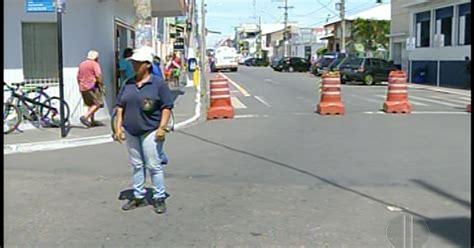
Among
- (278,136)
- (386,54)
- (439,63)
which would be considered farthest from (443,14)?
(278,136)

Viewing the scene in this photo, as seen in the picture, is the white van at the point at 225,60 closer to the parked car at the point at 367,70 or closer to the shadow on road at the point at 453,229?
the parked car at the point at 367,70

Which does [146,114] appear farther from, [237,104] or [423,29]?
[423,29]

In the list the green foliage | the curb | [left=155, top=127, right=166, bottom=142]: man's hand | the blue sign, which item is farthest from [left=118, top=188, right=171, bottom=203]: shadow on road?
the green foliage

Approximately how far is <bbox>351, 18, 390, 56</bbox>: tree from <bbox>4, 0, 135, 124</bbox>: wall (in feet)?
151

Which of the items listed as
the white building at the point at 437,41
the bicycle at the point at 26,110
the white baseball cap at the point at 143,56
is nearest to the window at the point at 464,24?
the white building at the point at 437,41

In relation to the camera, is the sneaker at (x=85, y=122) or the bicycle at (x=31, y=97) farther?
the sneaker at (x=85, y=122)

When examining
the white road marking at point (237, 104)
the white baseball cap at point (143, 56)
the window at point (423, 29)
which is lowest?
the white road marking at point (237, 104)

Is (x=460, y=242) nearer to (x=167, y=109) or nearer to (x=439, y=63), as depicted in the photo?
(x=167, y=109)

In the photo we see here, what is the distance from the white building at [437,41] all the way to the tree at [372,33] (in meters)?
17.2

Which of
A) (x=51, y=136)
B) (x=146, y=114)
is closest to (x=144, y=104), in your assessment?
(x=146, y=114)

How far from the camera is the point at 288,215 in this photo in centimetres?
680

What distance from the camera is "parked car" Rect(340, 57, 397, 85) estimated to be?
3559 centimetres

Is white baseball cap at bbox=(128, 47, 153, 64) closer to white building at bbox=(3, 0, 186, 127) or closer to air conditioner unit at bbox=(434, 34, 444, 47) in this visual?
white building at bbox=(3, 0, 186, 127)

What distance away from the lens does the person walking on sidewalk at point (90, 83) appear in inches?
556
